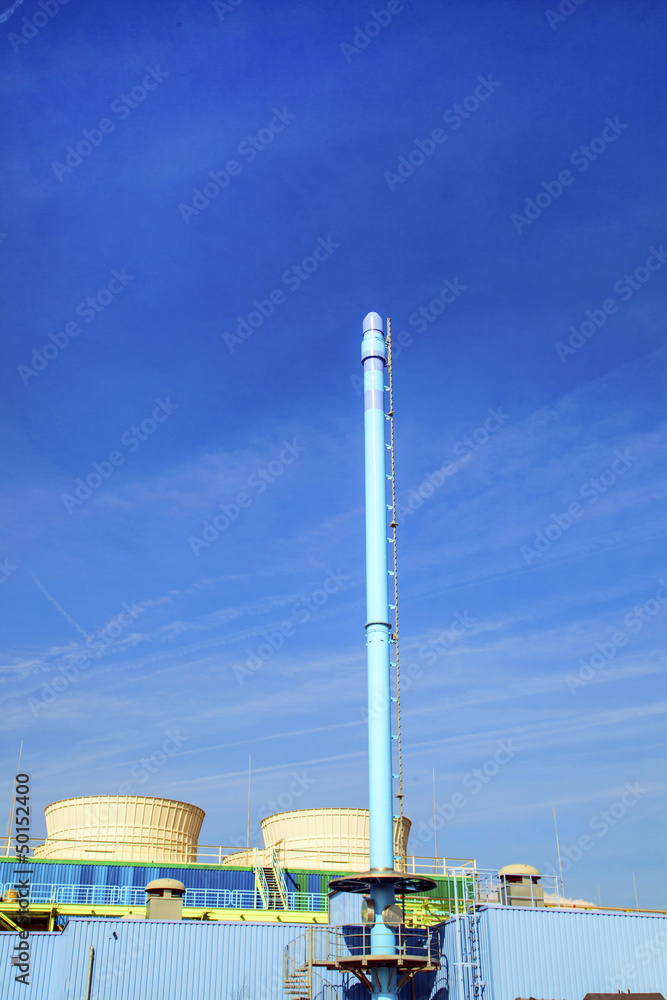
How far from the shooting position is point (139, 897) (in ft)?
129

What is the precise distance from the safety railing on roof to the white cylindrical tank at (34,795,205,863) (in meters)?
3.34

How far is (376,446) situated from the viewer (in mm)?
35969

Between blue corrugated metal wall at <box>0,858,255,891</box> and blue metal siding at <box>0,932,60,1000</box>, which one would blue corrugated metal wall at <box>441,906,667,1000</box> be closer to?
blue corrugated metal wall at <box>0,858,255,891</box>

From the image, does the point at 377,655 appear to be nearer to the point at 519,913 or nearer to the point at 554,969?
the point at 519,913

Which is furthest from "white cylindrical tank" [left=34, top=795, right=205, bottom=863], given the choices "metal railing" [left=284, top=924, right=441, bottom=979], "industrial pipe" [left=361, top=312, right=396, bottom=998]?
"industrial pipe" [left=361, top=312, right=396, bottom=998]

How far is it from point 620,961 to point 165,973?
1581cm

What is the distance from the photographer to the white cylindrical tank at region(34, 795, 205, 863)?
42875mm

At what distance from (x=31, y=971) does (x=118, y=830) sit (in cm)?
1207

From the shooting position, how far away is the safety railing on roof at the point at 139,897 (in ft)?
125

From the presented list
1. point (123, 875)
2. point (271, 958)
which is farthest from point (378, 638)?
point (123, 875)

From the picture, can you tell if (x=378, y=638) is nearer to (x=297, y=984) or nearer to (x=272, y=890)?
(x=297, y=984)

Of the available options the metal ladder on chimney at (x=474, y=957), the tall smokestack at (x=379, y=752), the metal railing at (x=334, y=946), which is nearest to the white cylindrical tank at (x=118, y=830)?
the metal railing at (x=334, y=946)

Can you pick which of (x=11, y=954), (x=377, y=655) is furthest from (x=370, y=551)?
(x=11, y=954)

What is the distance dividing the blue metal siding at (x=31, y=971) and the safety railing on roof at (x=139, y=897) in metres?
4.87
